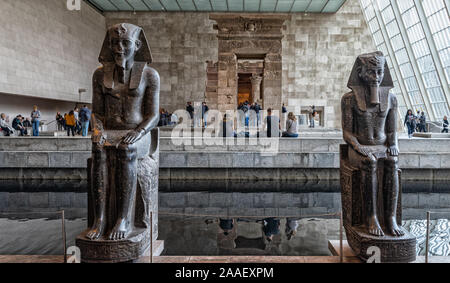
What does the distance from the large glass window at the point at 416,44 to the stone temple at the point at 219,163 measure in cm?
11

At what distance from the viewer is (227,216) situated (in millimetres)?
3381

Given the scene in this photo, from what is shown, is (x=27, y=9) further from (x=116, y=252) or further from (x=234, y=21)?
(x=116, y=252)

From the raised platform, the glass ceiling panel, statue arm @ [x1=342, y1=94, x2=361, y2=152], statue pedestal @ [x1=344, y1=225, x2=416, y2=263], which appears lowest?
statue pedestal @ [x1=344, y1=225, x2=416, y2=263]

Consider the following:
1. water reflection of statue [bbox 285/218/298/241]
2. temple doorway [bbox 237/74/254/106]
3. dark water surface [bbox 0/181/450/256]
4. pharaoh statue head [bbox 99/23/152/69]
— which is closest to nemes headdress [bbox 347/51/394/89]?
dark water surface [bbox 0/181/450/256]

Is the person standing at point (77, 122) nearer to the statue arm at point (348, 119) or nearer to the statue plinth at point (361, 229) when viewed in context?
the statue arm at point (348, 119)

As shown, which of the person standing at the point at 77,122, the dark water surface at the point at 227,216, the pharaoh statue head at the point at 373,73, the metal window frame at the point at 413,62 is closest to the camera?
the pharaoh statue head at the point at 373,73

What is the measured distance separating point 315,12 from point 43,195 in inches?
1006

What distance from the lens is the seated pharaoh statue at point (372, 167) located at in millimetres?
3338

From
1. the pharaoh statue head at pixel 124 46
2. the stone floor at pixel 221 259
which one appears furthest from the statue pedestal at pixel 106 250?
the pharaoh statue head at pixel 124 46

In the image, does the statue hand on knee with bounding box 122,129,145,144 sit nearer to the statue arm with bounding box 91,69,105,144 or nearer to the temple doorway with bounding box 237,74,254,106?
the statue arm with bounding box 91,69,105,144

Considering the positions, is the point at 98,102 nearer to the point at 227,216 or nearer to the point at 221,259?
the point at 227,216

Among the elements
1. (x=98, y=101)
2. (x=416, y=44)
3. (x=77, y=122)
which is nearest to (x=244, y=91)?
(x=416, y=44)

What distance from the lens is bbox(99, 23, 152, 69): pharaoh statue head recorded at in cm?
350

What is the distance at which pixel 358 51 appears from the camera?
26047 mm
